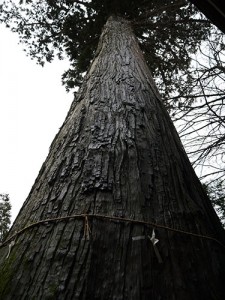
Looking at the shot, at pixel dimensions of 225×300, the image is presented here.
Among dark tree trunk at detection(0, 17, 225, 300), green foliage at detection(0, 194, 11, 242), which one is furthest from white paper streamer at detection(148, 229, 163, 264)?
green foliage at detection(0, 194, 11, 242)

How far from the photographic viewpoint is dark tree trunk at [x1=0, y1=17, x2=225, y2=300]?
3.01 feet

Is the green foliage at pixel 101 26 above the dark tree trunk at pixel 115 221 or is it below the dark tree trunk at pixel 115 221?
above

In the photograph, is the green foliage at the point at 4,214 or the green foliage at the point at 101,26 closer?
the green foliage at the point at 101,26

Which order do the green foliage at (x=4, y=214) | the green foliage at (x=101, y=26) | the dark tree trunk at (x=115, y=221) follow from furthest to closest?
the green foliage at (x=4, y=214), the green foliage at (x=101, y=26), the dark tree trunk at (x=115, y=221)

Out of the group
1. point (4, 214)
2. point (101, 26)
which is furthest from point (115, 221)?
point (4, 214)

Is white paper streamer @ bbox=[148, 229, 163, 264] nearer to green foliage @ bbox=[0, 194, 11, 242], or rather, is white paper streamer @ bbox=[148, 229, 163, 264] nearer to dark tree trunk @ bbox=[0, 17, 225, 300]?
dark tree trunk @ bbox=[0, 17, 225, 300]

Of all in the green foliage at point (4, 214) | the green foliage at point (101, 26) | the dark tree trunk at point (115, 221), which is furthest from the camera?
the green foliage at point (4, 214)

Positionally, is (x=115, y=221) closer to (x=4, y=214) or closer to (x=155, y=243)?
(x=155, y=243)

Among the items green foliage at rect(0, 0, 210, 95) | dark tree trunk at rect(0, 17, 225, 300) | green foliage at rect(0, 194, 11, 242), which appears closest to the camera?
dark tree trunk at rect(0, 17, 225, 300)

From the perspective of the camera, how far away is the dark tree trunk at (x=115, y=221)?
3.01 feet

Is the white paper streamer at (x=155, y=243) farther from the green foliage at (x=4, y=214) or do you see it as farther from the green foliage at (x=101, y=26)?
the green foliage at (x=4, y=214)

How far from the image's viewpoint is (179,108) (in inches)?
178

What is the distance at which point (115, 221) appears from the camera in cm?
109

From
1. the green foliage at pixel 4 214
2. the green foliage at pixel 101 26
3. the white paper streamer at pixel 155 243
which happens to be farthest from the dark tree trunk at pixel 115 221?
the green foliage at pixel 4 214
